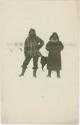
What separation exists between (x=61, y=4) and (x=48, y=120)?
2.24 feet

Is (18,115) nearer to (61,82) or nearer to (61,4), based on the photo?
(61,82)

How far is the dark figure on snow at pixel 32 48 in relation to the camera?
1.32 meters

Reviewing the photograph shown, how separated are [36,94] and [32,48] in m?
0.27

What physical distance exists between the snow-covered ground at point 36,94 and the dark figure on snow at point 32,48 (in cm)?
2

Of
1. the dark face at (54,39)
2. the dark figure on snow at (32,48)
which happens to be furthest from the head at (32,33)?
the dark face at (54,39)

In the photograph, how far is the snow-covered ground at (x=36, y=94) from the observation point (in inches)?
51.6

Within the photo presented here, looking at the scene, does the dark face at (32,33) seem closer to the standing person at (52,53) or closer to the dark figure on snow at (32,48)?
the dark figure on snow at (32,48)

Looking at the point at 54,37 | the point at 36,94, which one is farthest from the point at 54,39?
the point at 36,94

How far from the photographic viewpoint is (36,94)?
132 centimetres

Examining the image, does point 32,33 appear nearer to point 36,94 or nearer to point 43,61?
point 43,61

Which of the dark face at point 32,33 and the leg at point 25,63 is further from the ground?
the dark face at point 32,33

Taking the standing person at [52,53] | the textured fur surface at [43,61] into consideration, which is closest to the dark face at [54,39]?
the standing person at [52,53]

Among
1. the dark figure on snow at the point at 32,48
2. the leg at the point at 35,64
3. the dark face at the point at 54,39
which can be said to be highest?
the dark face at the point at 54,39

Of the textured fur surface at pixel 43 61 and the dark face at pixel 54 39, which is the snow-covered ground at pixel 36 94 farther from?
the dark face at pixel 54 39
